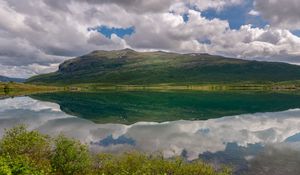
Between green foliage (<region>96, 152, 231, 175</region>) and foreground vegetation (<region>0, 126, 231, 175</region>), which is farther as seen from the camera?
green foliage (<region>96, 152, 231, 175</region>)

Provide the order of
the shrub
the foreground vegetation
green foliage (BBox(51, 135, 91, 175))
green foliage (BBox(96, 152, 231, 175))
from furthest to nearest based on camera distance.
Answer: the shrub → green foliage (BBox(96, 152, 231, 175)) → the foreground vegetation → green foliage (BBox(51, 135, 91, 175))

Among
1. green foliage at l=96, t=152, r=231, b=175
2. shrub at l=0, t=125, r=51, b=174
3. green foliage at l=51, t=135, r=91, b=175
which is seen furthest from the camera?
shrub at l=0, t=125, r=51, b=174

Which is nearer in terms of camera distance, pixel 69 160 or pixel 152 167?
pixel 152 167

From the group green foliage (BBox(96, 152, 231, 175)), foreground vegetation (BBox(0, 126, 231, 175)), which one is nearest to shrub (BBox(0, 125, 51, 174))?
foreground vegetation (BBox(0, 126, 231, 175))

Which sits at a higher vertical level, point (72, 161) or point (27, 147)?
point (27, 147)

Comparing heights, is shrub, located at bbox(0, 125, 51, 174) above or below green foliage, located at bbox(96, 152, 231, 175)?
above

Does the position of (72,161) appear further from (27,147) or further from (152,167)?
(152,167)

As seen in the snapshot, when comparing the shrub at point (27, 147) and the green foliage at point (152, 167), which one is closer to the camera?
the green foliage at point (152, 167)

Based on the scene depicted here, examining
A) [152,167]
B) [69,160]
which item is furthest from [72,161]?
[152,167]

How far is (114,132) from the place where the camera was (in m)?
81.9

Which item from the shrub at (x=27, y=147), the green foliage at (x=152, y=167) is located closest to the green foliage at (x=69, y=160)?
the shrub at (x=27, y=147)

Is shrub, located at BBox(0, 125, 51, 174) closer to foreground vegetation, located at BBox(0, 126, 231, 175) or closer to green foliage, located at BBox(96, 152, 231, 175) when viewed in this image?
foreground vegetation, located at BBox(0, 126, 231, 175)

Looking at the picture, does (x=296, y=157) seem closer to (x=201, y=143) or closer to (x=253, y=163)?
(x=253, y=163)

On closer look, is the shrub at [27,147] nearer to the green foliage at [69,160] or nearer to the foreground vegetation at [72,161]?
the foreground vegetation at [72,161]
